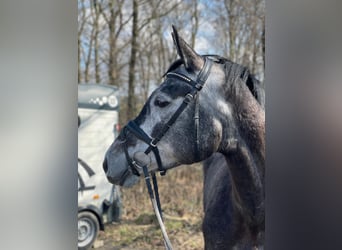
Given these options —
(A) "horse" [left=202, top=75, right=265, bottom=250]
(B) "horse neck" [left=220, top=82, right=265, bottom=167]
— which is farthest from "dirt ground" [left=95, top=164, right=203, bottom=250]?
(B) "horse neck" [left=220, top=82, right=265, bottom=167]

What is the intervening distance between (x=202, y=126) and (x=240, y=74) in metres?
0.47

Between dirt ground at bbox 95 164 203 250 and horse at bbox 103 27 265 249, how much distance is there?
0.24 metres

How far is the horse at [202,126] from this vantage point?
7.30ft

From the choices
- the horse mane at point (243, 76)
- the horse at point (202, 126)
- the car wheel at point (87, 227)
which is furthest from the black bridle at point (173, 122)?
the car wheel at point (87, 227)

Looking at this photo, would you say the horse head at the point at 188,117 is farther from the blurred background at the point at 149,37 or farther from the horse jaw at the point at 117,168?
the blurred background at the point at 149,37

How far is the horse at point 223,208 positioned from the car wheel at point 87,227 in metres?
0.84

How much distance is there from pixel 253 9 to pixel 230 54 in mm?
380

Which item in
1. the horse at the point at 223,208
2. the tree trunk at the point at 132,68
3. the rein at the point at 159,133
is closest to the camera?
the rein at the point at 159,133

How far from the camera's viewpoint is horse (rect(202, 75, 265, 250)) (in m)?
2.33

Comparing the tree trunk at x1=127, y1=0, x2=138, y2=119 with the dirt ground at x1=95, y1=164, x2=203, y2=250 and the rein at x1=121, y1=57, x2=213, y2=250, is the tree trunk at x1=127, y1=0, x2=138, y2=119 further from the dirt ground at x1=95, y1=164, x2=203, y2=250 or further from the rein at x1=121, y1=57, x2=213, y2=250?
the dirt ground at x1=95, y1=164, x2=203, y2=250

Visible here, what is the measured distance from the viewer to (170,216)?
251 cm

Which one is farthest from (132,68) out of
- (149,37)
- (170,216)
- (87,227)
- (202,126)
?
(87,227)

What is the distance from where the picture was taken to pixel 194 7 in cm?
243
